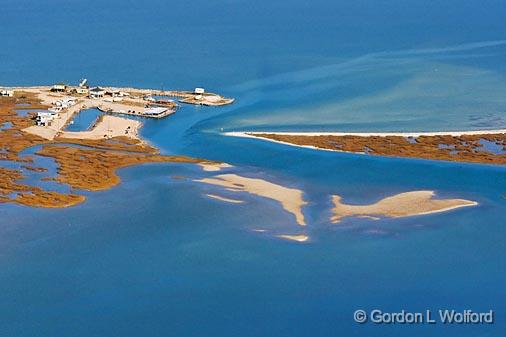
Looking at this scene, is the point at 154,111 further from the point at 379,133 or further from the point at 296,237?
the point at 296,237

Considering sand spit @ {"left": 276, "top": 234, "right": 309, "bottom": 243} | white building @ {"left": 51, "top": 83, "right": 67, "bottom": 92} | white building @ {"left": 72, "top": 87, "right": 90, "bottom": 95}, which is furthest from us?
white building @ {"left": 51, "top": 83, "right": 67, "bottom": 92}

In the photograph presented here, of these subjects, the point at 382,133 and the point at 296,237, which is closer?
the point at 296,237

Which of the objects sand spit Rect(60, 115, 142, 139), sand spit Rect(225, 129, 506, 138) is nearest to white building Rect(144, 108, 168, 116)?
sand spit Rect(60, 115, 142, 139)

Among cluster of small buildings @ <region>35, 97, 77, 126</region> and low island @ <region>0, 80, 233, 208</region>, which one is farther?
cluster of small buildings @ <region>35, 97, 77, 126</region>

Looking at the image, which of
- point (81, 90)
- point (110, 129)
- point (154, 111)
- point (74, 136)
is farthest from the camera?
point (81, 90)

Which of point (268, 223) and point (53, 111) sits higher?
point (53, 111)

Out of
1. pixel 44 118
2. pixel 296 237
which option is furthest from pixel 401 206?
pixel 44 118

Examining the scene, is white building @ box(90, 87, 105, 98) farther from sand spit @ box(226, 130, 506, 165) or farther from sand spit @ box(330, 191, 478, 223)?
sand spit @ box(330, 191, 478, 223)
